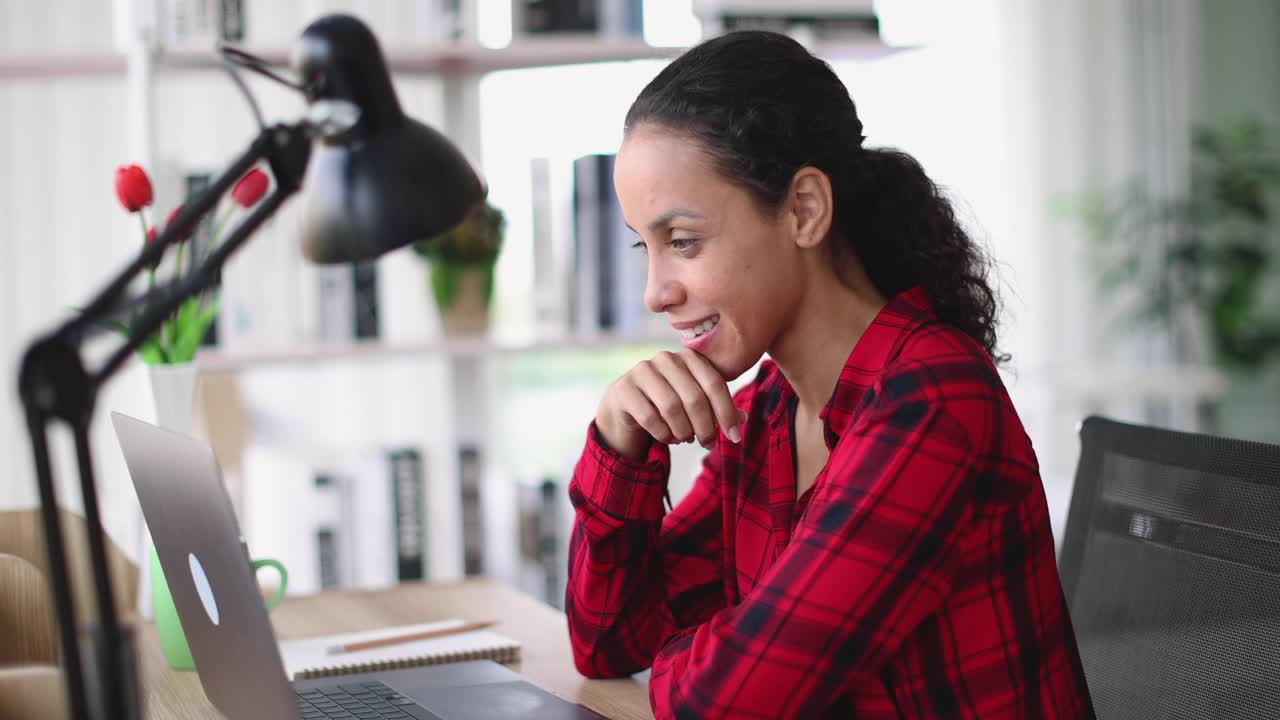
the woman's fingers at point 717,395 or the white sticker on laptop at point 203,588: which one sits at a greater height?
the woman's fingers at point 717,395

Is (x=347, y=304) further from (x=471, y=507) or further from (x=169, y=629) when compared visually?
(x=169, y=629)

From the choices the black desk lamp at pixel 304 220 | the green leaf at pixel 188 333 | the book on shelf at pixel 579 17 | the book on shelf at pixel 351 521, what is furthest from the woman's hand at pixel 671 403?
the book on shelf at pixel 579 17

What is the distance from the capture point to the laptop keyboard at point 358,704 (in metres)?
1.08

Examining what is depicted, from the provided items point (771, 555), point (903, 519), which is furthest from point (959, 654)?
point (771, 555)

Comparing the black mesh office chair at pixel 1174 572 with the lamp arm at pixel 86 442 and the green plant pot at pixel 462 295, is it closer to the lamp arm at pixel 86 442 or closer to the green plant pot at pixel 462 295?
the lamp arm at pixel 86 442

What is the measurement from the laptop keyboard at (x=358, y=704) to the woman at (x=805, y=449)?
206 millimetres

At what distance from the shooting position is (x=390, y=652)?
132 centimetres

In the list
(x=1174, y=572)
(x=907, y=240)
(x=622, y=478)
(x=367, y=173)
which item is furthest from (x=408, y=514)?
(x=367, y=173)

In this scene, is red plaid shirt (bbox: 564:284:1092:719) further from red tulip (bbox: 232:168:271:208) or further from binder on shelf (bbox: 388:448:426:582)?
binder on shelf (bbox: 388:448:426:582)

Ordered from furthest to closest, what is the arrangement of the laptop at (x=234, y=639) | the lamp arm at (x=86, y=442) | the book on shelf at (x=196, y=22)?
the book on shelf at (x=196, y=22) < the laptop at (x=234, y=639) < the lamp arm at (x=86, y=442)

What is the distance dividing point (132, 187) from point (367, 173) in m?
0.63

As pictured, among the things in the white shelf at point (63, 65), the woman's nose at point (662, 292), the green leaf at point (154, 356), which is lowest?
the green leaf at point (154, 356)

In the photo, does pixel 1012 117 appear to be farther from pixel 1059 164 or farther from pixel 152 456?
pixel 152 456

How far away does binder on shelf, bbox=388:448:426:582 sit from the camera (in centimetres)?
219
